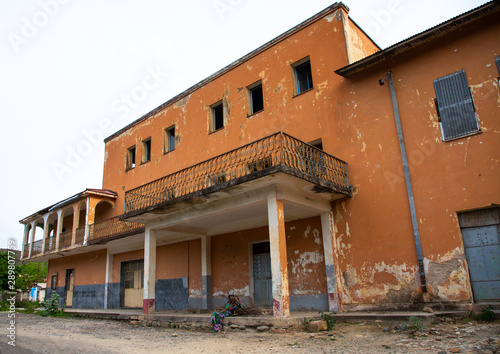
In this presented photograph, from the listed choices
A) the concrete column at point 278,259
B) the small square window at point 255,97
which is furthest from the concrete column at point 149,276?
the small square window at point 255,97

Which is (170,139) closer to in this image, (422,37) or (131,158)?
(131,158)

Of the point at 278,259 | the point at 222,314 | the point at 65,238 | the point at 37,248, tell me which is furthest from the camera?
the point at 37,248

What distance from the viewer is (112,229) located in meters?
16.0

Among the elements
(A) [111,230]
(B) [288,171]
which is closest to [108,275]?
(A) [111,230]

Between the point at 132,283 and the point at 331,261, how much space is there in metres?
10.8

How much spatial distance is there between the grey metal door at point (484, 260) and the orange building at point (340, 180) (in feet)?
0.07

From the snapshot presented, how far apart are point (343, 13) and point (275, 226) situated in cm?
694

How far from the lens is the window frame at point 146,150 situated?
17.1 m

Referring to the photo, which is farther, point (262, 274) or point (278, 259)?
point (262, 274)

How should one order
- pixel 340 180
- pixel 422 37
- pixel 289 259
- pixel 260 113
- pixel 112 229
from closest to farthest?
pixel 422 37, pixel 340 180, pixel 289 259, pixel 260 113, pixel 112 229

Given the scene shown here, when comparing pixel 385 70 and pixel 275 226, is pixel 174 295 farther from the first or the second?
pixel 385 70

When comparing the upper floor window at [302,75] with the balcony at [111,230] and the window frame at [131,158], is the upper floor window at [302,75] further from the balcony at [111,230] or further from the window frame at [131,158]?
the window frame at [131,158]

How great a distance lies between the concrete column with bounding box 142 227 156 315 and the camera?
37.9 feet

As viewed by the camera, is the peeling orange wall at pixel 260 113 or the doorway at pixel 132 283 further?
the doorway at pixel 132 283
